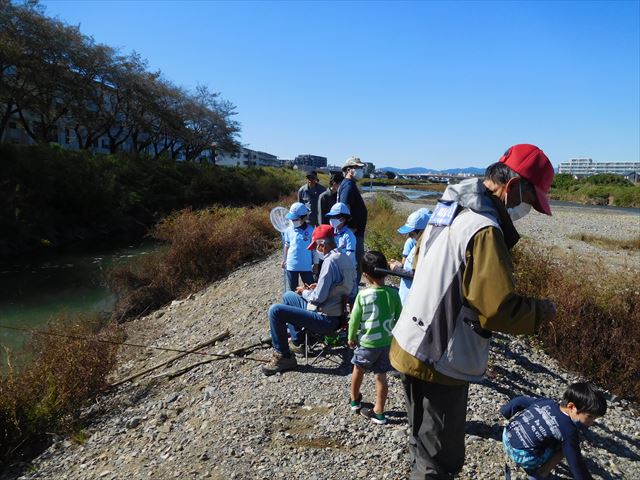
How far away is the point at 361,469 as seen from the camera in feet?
11.1

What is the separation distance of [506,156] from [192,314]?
338 inches

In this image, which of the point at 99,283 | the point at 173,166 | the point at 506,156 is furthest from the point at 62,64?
the point at 506,156

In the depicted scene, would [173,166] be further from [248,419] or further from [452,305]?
[452,305]

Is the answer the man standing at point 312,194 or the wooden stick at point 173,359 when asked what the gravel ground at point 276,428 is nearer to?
the wooden stick at point 173,359

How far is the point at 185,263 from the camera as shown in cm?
1252

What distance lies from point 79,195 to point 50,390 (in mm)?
20172

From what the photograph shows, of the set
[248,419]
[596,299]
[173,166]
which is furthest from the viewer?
[173,166]

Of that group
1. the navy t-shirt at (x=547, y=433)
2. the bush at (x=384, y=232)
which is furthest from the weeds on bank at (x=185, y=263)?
the navy t-shirt at (x=547, y=433)

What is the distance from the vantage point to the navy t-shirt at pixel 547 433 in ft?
9.26

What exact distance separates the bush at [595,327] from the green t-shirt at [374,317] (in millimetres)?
2783

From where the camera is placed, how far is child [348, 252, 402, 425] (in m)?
3.76

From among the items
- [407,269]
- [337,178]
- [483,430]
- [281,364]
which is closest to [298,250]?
[337,178]

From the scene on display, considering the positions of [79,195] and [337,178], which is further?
Result: [79,195]

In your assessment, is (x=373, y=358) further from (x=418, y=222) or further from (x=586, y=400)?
(x=418, y=222)
